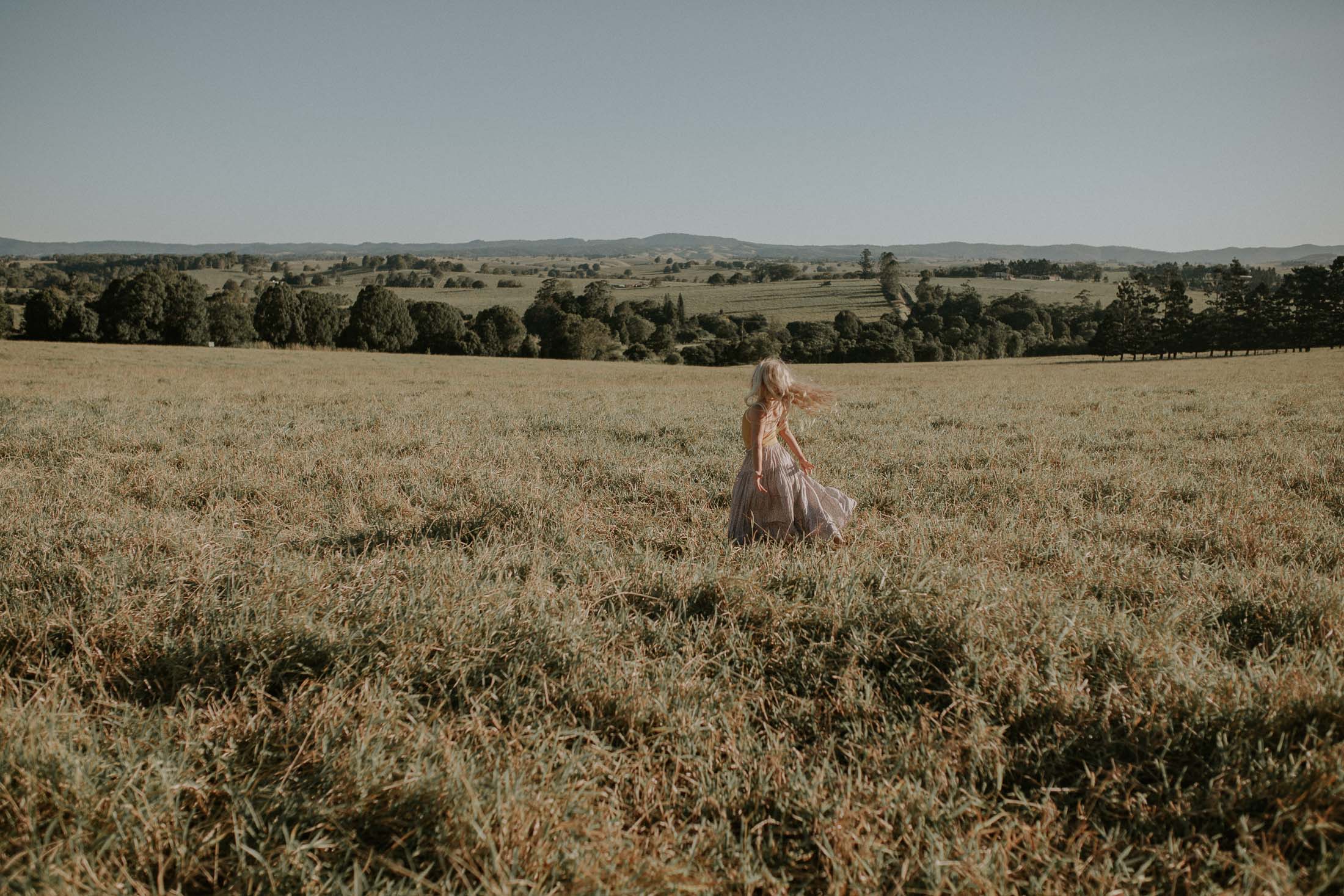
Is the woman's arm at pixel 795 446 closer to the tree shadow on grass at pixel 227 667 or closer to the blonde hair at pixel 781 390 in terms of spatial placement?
the blonde hair at pixel 781 390

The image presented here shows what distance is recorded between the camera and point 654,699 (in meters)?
2.58

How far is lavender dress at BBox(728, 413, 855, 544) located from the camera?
5055 mm

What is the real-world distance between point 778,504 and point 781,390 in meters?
0.93

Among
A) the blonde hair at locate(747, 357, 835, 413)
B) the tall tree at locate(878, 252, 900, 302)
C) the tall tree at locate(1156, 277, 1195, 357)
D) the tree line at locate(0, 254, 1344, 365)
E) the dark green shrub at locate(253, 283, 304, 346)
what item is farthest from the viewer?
the tall tree at locate(878, 252, 900, 302)

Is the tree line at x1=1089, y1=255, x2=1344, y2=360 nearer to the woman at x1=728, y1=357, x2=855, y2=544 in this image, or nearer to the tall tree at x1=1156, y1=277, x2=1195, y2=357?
Result: the tall tree at x1=1156, y1=277, x2=1195, y2=357

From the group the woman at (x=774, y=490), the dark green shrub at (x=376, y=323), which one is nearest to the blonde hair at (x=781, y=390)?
the woman at (x=774, y=490)

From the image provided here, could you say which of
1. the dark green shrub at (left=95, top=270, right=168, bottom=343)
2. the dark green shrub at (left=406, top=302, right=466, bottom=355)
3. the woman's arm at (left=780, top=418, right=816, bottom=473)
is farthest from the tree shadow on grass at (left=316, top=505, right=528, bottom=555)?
the dark green shrub at (left=406, top=302, right=466, bottom=355)

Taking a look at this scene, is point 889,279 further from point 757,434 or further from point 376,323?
point 757,434

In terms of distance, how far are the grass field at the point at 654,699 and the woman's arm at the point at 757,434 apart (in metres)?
0.79

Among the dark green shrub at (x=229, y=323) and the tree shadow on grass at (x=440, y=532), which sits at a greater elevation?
the dark green shrub at (x=229, y=323)

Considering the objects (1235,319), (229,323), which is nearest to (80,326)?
(229,323)

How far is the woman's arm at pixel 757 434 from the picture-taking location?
510cm

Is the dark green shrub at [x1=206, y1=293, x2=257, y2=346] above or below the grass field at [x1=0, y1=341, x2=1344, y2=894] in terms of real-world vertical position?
above

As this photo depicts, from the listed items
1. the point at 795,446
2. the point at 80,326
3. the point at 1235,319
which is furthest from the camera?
the point at 1235,319
